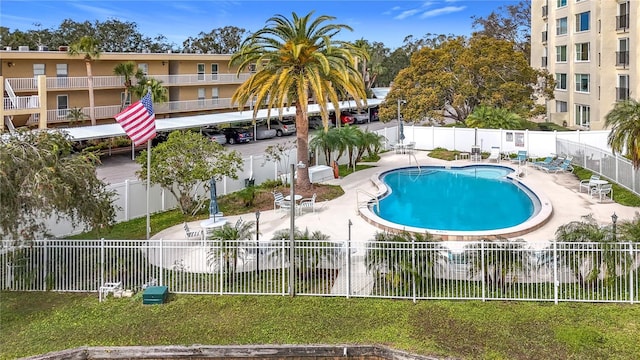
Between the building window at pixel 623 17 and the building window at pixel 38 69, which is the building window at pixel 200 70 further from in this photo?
the building window at pixel 623 17

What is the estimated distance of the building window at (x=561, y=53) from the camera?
4631cm

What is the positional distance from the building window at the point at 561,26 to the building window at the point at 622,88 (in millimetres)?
9716

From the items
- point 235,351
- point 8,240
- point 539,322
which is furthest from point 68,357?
point 539,322

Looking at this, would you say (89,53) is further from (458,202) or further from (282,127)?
(458,202)

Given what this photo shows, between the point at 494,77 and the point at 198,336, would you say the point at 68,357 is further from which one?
the point at 494,77

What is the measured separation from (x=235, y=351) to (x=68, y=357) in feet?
10.2

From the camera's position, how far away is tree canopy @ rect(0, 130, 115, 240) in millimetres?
12172

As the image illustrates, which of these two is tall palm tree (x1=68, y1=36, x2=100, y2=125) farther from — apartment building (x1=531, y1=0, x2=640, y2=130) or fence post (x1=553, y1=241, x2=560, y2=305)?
fence post (x1=553, y1=241, x2=560, y2=305)

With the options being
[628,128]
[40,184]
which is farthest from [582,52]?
[40,184]

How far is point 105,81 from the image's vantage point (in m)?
43.5

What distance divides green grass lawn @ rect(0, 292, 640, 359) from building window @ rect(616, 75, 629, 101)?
30379 millimetres

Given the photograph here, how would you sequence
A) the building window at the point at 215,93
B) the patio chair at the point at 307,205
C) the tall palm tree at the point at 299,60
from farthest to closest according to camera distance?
the building window at the point at 215,93, the tall palm tree at the point at 299,60, the patio chair at the point at 307,205

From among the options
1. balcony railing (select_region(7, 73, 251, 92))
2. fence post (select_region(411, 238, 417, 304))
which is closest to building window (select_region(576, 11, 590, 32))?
balcony railing (select_region(7, 73, 251, 92))

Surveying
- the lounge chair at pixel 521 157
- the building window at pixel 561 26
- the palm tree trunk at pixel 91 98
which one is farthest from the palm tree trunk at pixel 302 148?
the building window at pixel 561 26
